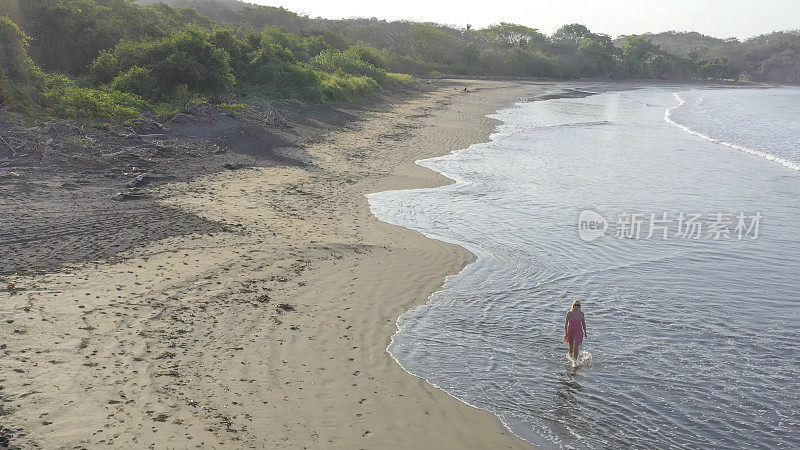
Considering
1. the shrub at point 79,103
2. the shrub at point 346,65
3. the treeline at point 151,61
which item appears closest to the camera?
the shrub at point 79,103

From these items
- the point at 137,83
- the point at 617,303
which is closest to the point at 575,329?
the point at 617,303

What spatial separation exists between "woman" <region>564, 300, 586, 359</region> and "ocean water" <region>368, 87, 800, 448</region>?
9.8 inches

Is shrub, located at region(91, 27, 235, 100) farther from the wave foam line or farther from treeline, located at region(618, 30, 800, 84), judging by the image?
treeline, located at region(618, 30, 800, 84)

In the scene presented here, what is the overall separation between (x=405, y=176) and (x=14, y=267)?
11215 millimetres

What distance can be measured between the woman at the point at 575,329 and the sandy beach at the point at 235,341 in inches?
74.2

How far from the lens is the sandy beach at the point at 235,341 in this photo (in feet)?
18.0

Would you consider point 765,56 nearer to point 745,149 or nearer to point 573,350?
→ point 745,149

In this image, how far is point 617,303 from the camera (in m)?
9.80

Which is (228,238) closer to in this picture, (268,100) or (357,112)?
(268,100)

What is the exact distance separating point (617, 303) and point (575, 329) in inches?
101

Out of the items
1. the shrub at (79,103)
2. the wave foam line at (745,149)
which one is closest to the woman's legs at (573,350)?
the shrub at (79,103)

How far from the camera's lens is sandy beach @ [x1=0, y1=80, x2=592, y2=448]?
5.49 meters

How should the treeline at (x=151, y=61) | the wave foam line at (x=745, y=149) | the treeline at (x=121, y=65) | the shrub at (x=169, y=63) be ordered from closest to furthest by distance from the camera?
1. the treeline at (x=121, y=65)
2. the treeline at (x=151, y=61)
3. the shrub at (x=169, y=63)
4. the wave foam line at (x=745, y=149)

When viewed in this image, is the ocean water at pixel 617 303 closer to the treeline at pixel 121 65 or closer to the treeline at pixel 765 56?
the treeline at pixel 121 65
